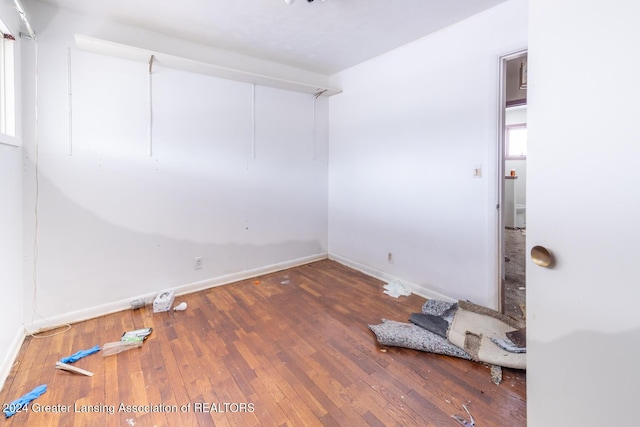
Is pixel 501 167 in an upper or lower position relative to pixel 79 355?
upper

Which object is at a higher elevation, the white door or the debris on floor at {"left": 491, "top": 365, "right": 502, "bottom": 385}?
the white door

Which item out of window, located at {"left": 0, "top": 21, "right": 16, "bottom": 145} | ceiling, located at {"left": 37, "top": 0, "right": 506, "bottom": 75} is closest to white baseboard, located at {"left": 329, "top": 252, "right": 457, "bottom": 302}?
ceiling, located at {"left": 37, "top": 0, "right": 506, "bottom": 75}

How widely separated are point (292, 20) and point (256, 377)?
112 inches


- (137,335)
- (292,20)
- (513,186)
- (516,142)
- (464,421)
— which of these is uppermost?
(292,20)

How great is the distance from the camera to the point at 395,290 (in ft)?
9.93

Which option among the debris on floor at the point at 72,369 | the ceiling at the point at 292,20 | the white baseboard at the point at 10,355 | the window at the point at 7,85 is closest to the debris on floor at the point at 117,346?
the debris on floor at the point at 72,369

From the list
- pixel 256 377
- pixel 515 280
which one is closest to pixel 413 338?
pixel 256 377

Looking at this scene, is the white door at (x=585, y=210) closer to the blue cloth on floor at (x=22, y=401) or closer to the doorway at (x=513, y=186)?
the doorway at (x=513, y=186)

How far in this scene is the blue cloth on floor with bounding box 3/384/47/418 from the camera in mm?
1504

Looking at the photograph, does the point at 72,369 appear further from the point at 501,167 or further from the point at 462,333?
the point at 501,167

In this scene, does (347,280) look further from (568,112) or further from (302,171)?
(568,112)

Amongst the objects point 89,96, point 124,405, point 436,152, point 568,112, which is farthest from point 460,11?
point 124,405

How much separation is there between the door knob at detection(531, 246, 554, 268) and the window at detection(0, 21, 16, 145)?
10.2 ft

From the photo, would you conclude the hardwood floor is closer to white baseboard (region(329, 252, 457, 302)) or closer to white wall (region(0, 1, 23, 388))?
white wall (region(0, 1, 23, 388))
